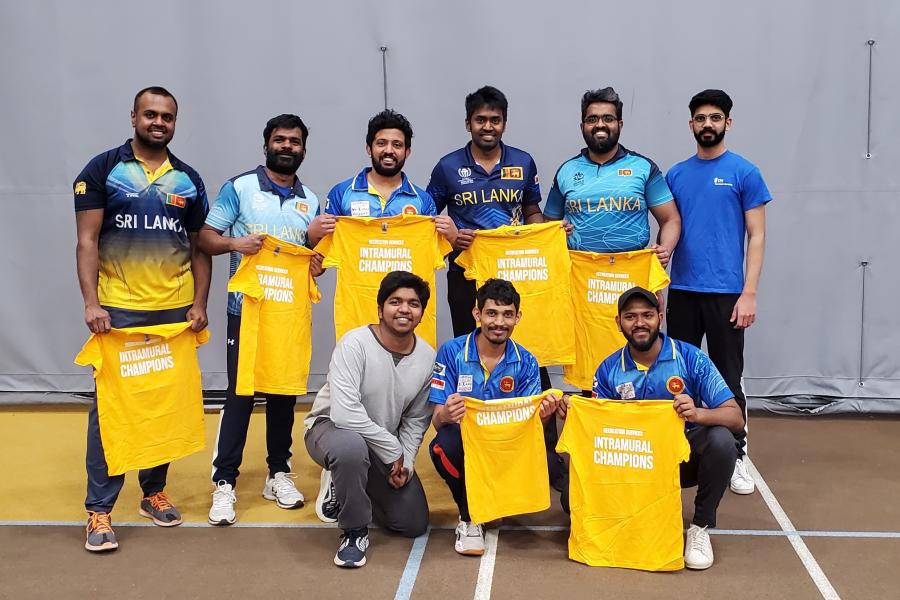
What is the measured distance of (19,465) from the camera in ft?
16.4

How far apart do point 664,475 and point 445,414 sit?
92 centimetres

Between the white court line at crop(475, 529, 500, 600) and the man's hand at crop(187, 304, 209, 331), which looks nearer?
the white court line at crop(475, 529, 500, 600)

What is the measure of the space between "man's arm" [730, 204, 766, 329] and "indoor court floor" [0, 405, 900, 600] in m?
0.91

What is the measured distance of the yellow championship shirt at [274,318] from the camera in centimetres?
404

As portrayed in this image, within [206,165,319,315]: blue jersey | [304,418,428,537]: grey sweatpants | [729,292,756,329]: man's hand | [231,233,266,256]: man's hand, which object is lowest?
[304,418,428,537]: grey sweatpants

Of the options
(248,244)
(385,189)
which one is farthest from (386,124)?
(248,244)

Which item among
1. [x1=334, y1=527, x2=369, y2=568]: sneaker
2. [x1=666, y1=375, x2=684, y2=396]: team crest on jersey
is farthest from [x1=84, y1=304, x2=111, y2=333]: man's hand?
[x1=666, y1=375, x2=684, y2=396]: team crest on jersey

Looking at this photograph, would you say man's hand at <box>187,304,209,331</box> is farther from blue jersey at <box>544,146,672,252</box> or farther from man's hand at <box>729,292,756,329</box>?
man's hand at <box>729,292,756,329</box>

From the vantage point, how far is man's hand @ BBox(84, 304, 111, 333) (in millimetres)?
3674

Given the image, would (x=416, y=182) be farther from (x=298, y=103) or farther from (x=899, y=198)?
(x=899, y=198)

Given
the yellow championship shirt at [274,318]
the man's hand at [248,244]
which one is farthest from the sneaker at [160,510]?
the man's hand at [248,244]

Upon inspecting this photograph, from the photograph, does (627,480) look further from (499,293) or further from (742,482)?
(742,482)

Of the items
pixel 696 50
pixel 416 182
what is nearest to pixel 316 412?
pixel 416 182

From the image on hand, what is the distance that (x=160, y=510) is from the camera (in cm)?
403
